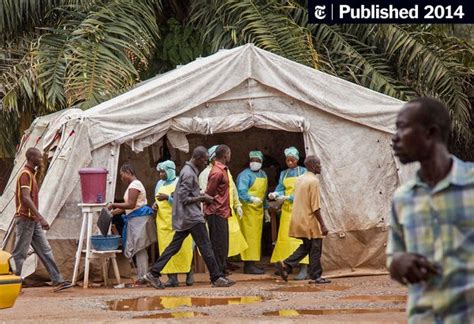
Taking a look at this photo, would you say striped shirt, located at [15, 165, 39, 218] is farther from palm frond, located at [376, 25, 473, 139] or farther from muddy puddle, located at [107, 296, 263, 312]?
palm frond, located at [376, 25, 473, 139]

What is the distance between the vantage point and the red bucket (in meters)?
13.1

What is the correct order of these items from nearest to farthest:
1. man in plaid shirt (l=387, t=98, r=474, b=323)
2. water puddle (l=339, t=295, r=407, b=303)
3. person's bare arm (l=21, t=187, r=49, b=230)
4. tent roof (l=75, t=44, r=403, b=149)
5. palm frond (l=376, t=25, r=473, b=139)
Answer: man in plaid shirt (l=387, t=98, r=474, b=323) → water puddle (l=339, t=295, r=407, b=303) → person's bare arm (l=21, t=187, r=49, b=230) → tent roof (l=75, t=44, r=403, b=149) → palm frond (l=376, t=25, r=473, b=139)

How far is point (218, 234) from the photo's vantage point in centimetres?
1340

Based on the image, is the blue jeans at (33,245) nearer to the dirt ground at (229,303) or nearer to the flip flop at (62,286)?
the flip flop at (62,286)

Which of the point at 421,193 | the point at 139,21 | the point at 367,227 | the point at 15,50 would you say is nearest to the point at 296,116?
the point at 367,227

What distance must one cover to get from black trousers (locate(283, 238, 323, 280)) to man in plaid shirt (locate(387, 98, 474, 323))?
357 inches

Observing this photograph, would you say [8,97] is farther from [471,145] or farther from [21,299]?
[471,145]

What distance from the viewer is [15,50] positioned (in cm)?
1861

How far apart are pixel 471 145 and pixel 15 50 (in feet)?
26.1

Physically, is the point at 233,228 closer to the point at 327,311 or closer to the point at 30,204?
the point at 30,204

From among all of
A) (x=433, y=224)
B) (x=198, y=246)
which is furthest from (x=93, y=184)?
(x=433, y=224)

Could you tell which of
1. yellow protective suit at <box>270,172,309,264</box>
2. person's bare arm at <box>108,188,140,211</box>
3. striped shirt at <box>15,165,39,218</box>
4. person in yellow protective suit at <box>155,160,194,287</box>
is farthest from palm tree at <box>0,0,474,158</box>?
striped shirt at <box>15,165,39,218</box>

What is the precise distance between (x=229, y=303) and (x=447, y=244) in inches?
293

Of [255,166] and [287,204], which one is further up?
[255,166]
